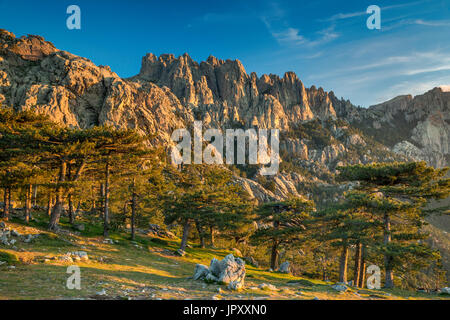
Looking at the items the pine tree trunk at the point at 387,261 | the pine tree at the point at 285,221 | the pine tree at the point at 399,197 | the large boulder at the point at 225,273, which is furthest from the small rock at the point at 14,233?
the pine tree trunk at the point at 387,261

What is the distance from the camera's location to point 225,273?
13.7 metres

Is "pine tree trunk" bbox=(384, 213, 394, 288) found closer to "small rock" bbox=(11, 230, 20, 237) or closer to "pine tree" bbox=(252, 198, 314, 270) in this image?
"pine tree" bbox=(252, 198, 314, 270)

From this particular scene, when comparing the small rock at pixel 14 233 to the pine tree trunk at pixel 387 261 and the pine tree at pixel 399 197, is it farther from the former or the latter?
the pine tree trunk at pixel 387 261

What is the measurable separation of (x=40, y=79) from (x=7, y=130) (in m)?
117

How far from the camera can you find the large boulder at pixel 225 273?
13531mm

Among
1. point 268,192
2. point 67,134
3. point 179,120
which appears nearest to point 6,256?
point 67,134

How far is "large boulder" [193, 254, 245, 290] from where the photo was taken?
13.5 metres

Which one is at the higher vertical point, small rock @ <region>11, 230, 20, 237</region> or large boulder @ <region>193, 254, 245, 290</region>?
small rock @ <region>11, 230, 20, 237</region>

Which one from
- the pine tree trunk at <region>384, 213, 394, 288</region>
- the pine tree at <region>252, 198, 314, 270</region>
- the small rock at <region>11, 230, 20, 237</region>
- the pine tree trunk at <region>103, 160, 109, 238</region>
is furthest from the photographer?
the pine tree at <region>252, 198, 314, 270</region>

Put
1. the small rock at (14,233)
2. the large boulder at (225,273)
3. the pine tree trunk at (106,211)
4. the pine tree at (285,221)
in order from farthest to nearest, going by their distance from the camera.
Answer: the pine tree at (285,221), the pine tree trunk at (106,211), the small rock at (14,233), the large boulder at (225,273)

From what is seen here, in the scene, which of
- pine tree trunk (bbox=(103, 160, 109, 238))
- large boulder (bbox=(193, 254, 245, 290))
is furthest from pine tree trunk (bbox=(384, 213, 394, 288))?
pine tree trunk (bbox=(103, 160, 109, 238))

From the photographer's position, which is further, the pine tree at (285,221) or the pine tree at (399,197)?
the pine tree at (285,221)

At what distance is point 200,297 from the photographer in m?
10.3

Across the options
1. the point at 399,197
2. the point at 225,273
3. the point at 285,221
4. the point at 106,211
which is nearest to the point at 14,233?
the point at 106,211
